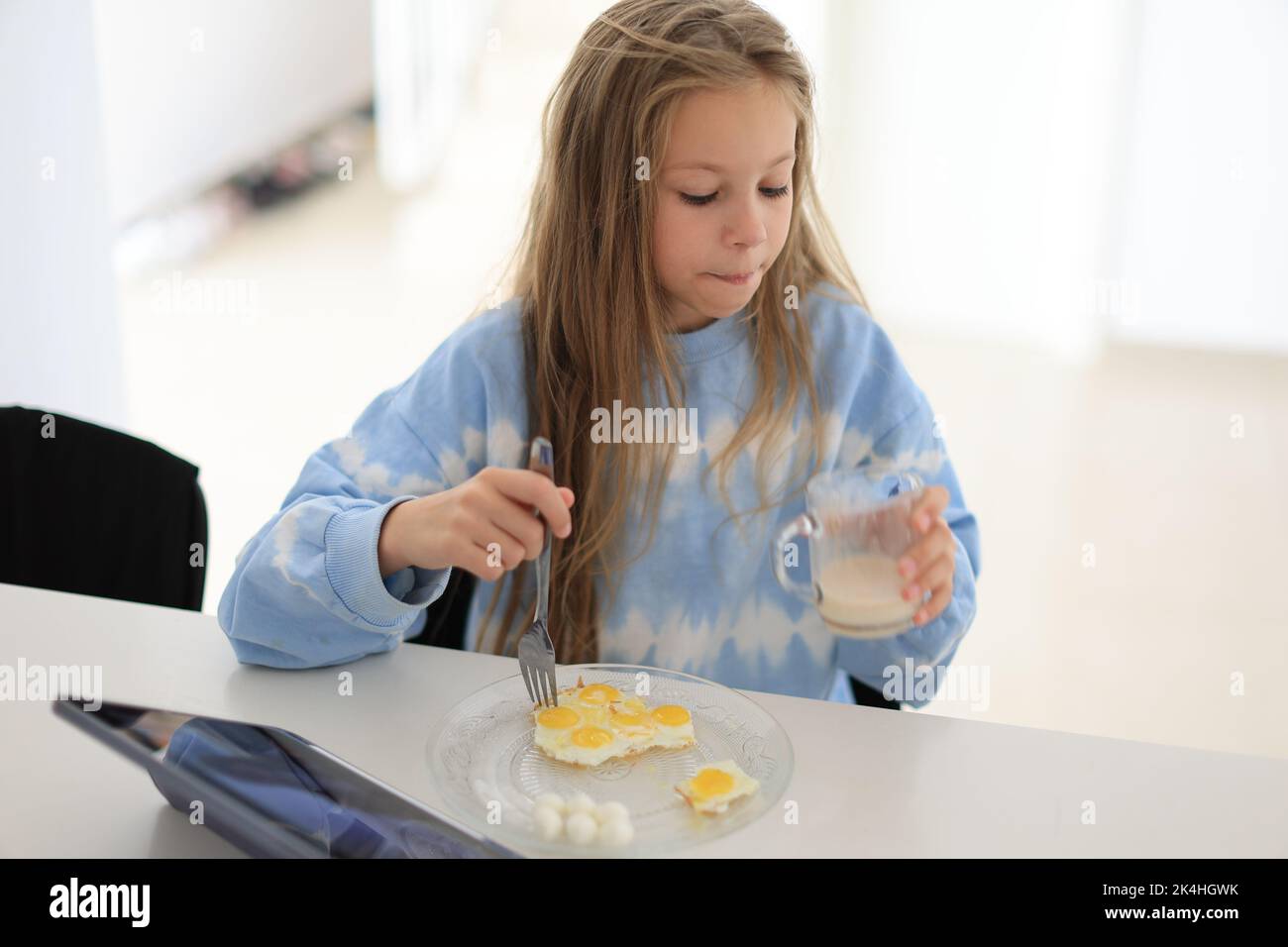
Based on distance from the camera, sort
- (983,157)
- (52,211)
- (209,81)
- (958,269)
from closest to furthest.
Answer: (52,211) < (983,157) < (958,269) < (209,81)

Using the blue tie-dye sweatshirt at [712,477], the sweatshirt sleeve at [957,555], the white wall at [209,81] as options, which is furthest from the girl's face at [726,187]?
the white wall at [209,81]

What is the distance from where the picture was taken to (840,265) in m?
1.49

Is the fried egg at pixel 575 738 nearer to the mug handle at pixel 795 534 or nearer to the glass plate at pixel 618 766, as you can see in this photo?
the glass plate at pixel 618 766

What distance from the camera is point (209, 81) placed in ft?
15.0

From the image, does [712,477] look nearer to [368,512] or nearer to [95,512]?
[368,512]

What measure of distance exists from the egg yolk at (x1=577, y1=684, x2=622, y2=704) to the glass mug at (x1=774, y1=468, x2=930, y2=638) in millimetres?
224

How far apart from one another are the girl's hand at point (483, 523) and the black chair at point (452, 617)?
0.21 metres

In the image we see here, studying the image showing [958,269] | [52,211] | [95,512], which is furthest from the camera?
[958,269]

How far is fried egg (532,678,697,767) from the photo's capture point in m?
1.05

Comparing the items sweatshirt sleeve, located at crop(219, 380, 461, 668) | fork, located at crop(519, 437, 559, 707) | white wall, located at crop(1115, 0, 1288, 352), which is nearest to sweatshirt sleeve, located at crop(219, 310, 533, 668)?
sweatshirt sleeve, located at crop(219, 380, 461, 668)

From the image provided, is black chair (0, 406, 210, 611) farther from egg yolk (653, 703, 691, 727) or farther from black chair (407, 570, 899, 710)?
egg yolk (653, 703, 691, 727)

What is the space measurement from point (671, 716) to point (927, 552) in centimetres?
28

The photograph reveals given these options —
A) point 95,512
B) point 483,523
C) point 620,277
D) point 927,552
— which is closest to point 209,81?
point 95,512

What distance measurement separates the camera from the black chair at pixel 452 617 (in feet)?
4.51
